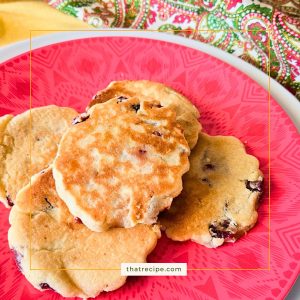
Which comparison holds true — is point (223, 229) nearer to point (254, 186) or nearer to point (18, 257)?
point (254, 186)

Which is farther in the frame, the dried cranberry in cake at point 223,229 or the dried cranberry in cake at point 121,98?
the dried cranberry in cake at point 121,98

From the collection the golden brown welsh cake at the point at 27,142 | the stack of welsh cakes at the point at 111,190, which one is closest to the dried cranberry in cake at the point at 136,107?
the stack of welsh cakes at the point at 111,190

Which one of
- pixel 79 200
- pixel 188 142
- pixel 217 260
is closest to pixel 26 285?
pixel 79 200

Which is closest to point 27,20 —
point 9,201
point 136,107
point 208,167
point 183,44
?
point 183,44

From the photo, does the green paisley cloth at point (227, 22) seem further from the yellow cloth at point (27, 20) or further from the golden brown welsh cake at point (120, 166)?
the golden brown welsh cake at point (120, 166)

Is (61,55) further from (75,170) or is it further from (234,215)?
(234,215)

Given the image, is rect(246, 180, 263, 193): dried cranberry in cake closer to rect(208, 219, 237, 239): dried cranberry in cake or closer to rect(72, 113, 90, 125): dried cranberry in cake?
rect(208, 219, 237, 239): dried cranberry in cake
